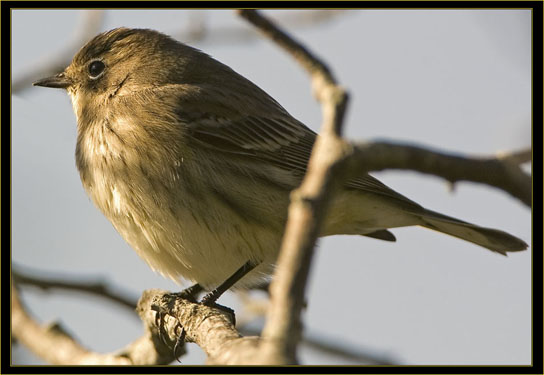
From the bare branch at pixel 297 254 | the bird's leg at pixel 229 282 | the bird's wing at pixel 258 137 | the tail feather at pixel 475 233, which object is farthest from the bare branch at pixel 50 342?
the bare branch at pixel 297 254

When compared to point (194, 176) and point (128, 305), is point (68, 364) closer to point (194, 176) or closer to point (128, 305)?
point (128, 305)

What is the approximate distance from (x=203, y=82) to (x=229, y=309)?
2.45 m

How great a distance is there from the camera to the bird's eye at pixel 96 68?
770 centimetres

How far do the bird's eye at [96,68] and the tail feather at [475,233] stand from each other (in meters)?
3.64

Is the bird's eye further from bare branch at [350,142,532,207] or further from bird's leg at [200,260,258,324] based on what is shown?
bare branch at [350,142,532,207]

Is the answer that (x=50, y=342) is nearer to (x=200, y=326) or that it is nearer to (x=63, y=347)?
(x=63, y=347)

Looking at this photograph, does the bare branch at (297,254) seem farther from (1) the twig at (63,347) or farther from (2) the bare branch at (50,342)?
(2) the bare branch at (50,342)

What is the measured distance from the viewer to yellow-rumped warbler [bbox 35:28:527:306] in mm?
6176

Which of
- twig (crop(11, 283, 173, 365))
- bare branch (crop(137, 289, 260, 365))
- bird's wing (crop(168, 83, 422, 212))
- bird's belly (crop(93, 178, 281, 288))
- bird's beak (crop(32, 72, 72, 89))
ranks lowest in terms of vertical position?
twig (crop(11, 283, 173, 365))

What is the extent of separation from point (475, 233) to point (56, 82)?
15.1 feet

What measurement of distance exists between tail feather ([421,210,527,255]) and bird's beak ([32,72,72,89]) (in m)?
3.98

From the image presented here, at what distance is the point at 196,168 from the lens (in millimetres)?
6289

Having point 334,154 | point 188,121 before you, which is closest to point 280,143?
point 188,121

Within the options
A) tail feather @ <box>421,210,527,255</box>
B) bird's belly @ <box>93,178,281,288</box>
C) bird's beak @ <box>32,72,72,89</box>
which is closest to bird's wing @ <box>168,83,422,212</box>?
tail feather @ <box>421,210,527,255</box>
